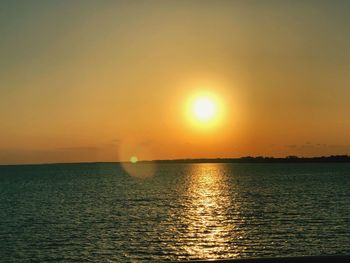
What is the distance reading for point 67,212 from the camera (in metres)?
76.2

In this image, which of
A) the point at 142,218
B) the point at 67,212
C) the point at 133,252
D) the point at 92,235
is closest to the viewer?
the point at 133,252

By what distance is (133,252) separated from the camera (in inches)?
1598

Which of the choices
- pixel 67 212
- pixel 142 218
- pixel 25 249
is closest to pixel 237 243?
pixel 25 249

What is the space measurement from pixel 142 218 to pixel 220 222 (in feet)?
36.0

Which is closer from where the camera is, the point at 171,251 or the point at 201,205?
the point at 171,251

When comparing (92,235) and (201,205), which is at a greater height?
(201,205)

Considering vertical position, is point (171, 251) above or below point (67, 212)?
below

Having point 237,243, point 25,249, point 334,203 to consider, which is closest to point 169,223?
point 237,243

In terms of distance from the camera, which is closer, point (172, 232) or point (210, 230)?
point (172, 232)

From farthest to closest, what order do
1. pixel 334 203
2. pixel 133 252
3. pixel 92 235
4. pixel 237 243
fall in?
pixel 334 203
pixel 92 235
pixel 237 243
pixel 133 252

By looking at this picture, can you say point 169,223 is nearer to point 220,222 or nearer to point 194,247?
point 220,222

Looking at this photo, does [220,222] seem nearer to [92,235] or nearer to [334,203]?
[92,235]

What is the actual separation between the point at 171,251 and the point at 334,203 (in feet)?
158

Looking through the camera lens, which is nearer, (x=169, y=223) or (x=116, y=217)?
(x=169, y=223)
